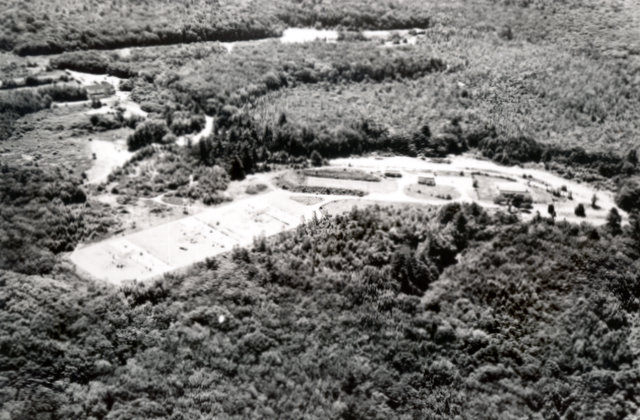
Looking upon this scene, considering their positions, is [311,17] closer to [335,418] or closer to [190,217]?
[190,217]

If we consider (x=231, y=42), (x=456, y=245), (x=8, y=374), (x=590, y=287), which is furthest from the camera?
(x=231, y=42)

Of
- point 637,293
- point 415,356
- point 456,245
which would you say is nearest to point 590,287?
point 637,293

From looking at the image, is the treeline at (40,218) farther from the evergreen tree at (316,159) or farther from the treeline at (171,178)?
the evergreen tree at (316,159)

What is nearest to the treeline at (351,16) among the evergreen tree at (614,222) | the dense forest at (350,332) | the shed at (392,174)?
the shed at (392,174)

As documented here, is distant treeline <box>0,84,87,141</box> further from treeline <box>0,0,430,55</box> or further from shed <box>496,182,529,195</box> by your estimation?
shed <box>496,182,529,195</box>

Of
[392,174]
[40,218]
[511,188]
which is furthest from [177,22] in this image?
[511,188]

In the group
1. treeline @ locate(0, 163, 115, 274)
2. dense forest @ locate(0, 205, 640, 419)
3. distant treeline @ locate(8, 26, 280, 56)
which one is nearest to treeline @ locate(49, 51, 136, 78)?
distant treeline @ locate(8, 26, 280, 56)

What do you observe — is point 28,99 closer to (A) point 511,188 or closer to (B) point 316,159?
(B) point 316,159

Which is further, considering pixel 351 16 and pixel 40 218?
pixel 351 16
